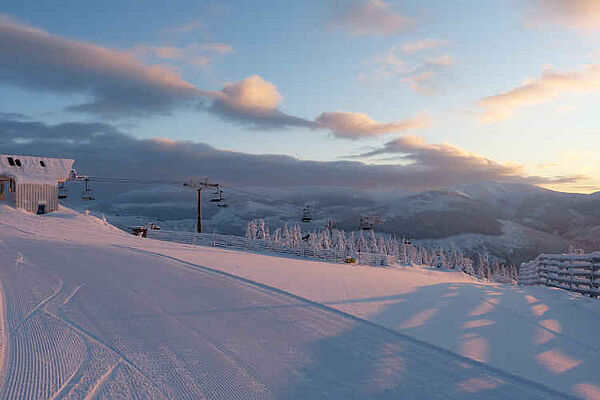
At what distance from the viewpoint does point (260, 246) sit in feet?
122

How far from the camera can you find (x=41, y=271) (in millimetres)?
12711

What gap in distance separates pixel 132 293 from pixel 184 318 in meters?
2.55

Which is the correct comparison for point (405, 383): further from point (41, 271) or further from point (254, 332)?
point (41, 271)

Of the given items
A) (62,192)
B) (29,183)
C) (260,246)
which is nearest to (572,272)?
(260,246)

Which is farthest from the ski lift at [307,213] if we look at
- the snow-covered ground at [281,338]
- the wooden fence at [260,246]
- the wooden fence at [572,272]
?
the snow-covered ground at [281,338]

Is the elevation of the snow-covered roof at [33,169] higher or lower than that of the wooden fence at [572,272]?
higher

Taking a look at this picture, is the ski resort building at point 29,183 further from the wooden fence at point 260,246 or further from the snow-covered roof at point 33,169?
the wooden fence at point 260,246

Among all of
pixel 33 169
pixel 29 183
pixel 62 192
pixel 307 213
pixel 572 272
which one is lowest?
pixel 572 272

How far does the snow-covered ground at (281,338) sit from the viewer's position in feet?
17.9

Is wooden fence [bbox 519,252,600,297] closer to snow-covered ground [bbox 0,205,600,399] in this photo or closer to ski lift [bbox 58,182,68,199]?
snow-covered ground [bbox 0,205,600,399]

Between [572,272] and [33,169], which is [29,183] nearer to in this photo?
[33,169]

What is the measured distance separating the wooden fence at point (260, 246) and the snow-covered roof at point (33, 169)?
481 inches

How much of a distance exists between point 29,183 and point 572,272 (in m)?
42.1

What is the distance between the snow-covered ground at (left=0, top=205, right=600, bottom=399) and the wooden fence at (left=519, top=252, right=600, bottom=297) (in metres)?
1.16
